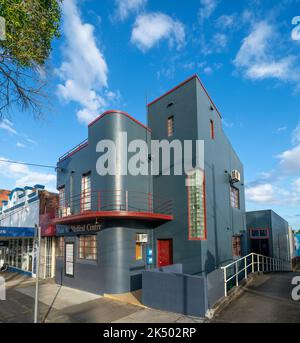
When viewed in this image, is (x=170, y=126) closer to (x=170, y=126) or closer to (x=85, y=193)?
(x=170, y=126)

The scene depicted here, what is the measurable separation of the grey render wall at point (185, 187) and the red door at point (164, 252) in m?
0.38

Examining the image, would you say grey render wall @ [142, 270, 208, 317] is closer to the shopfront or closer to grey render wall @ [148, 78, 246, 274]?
grey render wall @ [148, 78, 246, 274]

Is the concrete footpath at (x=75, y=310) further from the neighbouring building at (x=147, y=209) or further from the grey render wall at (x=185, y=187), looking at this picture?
the grey render wall at (x=185, y=187)

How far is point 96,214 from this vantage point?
1126 cm

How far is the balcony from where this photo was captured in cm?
1160

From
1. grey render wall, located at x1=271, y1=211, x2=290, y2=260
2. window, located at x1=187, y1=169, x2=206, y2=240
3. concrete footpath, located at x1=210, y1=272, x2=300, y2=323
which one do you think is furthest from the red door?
grey render wall, located at x1=271, y1=211, x2=290, y2=260

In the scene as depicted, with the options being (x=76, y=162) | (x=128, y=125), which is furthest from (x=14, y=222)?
(x=128, y=125)

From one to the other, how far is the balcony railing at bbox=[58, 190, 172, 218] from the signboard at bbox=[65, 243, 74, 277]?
77.1 inches

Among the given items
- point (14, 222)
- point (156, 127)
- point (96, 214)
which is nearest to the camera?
point (96, 214)

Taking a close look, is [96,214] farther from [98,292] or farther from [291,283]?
[291,283]

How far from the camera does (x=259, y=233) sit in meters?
23.9

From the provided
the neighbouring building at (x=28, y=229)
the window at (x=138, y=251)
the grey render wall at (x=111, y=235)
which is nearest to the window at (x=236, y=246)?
the grey render wall at (x=111, y=235)

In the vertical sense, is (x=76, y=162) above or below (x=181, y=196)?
above
